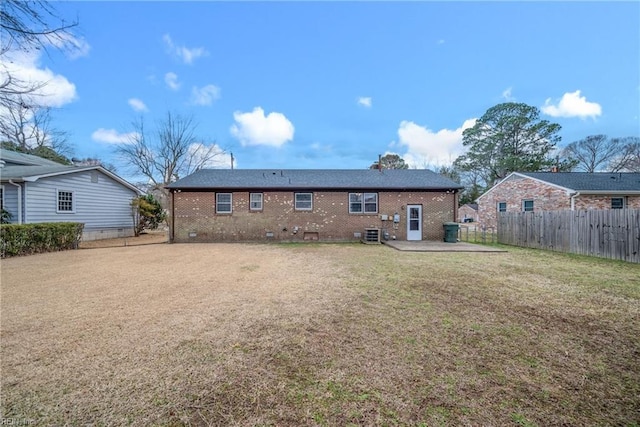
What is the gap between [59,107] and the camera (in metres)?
6.12

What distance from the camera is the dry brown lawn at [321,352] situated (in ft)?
6.63

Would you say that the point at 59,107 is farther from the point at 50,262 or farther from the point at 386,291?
the point at 386,291

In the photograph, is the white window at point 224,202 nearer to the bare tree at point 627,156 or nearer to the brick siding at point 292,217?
→ the brick siding at point 292,217

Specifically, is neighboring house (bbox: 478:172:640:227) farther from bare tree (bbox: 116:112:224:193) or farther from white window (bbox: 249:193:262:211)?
bare tree (bbox: 116:112:224:193)

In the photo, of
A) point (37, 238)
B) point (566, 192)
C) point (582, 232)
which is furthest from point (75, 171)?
point (566, 192)

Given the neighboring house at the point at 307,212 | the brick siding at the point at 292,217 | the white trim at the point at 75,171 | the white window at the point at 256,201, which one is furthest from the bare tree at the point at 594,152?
the white trim at the point at 75,171

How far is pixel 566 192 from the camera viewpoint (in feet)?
49.4

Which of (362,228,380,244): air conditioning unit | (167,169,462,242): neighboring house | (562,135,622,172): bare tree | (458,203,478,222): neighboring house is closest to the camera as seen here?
(362,228,380,244): air conditioning unit

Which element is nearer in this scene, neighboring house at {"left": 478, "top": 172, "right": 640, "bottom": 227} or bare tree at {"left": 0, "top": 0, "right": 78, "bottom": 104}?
bare tree at {"left": 0, "top": 0, "right": 78, "bottom": 104}

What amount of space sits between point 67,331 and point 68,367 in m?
1.08

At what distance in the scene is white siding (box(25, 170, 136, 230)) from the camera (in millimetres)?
12328

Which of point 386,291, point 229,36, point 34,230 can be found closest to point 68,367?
point 386,291

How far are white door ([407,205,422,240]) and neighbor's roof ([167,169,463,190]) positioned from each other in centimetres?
110

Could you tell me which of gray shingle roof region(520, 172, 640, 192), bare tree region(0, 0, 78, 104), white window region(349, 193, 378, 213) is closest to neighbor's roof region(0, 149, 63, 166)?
bare tree region(0, 0, 78, 104)
